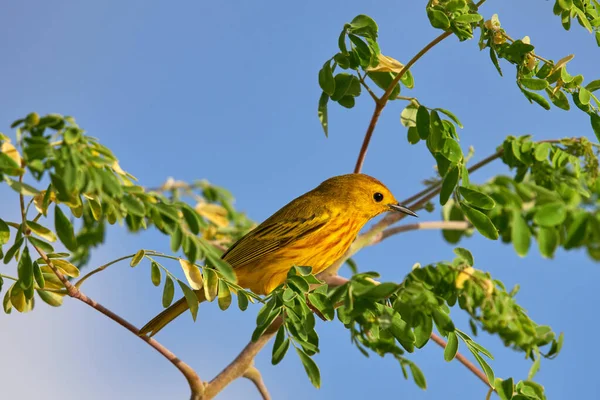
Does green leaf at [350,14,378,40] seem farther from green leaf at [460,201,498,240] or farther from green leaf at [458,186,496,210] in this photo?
green leaf at [460,201,498,240]

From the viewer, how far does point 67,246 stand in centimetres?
314

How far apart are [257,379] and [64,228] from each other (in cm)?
177

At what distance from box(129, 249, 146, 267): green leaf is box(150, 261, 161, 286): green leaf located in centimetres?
7

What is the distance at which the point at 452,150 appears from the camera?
3.52 m

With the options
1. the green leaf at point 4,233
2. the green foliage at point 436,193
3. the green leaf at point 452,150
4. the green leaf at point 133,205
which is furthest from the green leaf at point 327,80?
the green leaf at point 4,233

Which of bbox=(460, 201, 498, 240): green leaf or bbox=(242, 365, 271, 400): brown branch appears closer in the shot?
bbox=(460, 201, 498, 240): green leaf

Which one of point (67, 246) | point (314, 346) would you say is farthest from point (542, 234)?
point (67, 246)

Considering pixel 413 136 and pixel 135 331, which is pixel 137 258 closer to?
pixel 135 331

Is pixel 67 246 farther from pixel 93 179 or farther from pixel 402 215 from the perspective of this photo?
pixel 402 215

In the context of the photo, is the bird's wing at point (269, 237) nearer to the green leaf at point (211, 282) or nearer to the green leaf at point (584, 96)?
the green leaf at point (211, 282)

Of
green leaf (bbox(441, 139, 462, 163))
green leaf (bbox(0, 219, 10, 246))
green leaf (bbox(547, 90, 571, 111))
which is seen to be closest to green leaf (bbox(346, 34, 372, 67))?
green leaf (bbox(441, 139, 462, 163))

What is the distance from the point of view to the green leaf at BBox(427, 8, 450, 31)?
3.50m

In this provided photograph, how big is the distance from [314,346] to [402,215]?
2.14 meters

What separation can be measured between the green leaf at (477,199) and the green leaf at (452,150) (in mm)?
192
